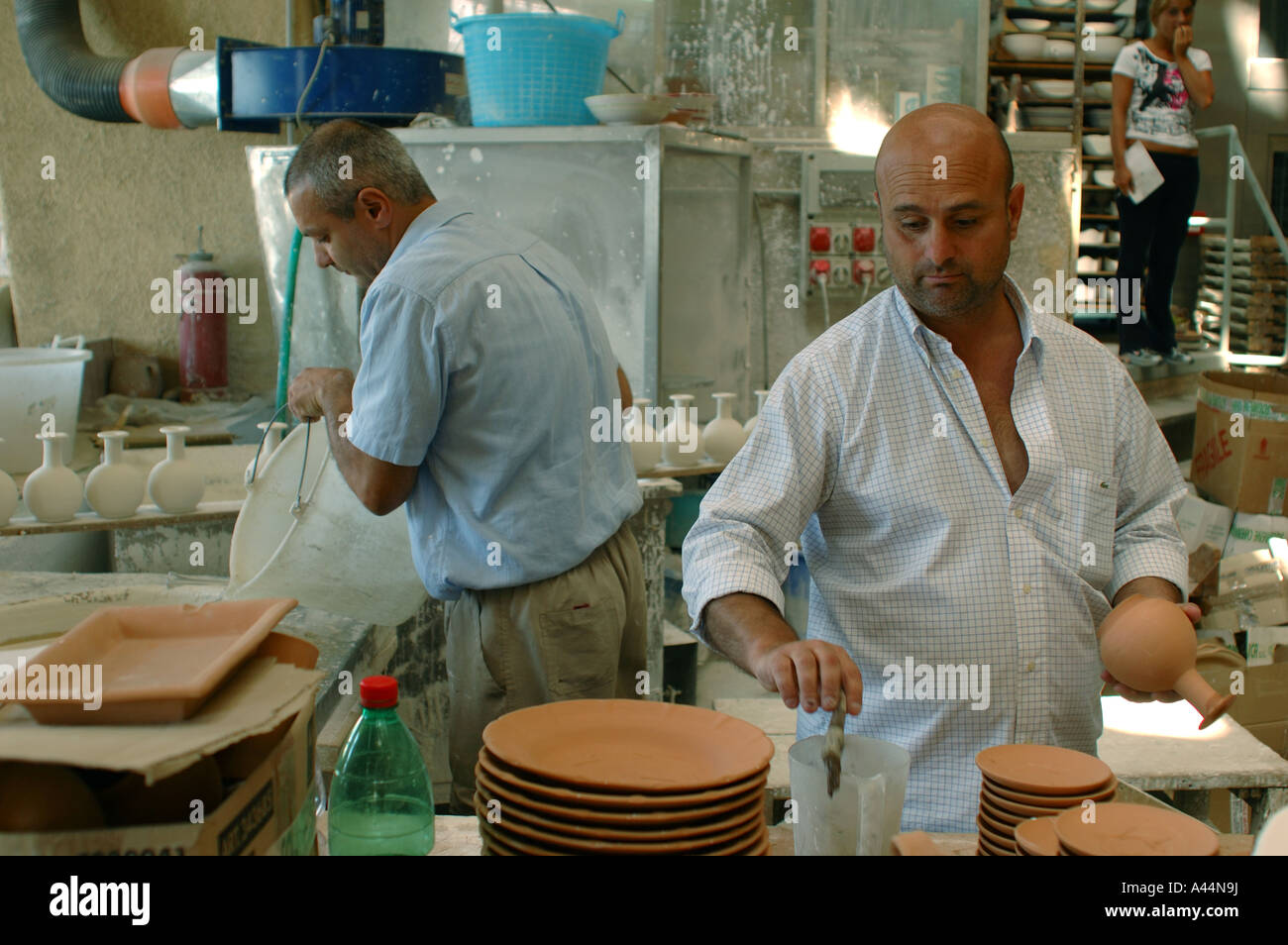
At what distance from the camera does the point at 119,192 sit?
651 centimetres

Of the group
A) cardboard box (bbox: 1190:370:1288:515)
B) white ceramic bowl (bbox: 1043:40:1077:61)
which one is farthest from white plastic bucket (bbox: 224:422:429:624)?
white ceramic bowl (bbox: 1043:40:1077:61)

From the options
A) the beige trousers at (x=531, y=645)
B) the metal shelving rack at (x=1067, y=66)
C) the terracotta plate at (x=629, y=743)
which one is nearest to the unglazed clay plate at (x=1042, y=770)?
the terracotta plate at (x=629, y=743)

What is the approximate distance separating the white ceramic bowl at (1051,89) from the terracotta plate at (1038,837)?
8.53 metres

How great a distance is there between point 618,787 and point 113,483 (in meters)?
2.45

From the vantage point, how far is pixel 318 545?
2770 mm

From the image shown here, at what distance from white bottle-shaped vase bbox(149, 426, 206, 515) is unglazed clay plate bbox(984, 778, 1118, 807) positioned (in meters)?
2.57

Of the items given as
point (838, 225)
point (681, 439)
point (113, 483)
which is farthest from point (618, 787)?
point (838, 225)

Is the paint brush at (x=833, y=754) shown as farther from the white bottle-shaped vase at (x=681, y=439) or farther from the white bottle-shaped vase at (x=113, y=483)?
the white bottle-shaped vase at (x=681, y=439)

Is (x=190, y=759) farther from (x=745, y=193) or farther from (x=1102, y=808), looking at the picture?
(x=745, y=193)

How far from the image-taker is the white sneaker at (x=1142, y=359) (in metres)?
6.86

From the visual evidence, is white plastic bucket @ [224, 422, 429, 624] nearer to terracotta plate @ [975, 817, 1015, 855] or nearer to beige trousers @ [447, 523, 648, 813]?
beige trousers @ [447, 523, 648, 813]

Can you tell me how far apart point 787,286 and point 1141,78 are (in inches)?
92.9

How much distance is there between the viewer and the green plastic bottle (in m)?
1.55
